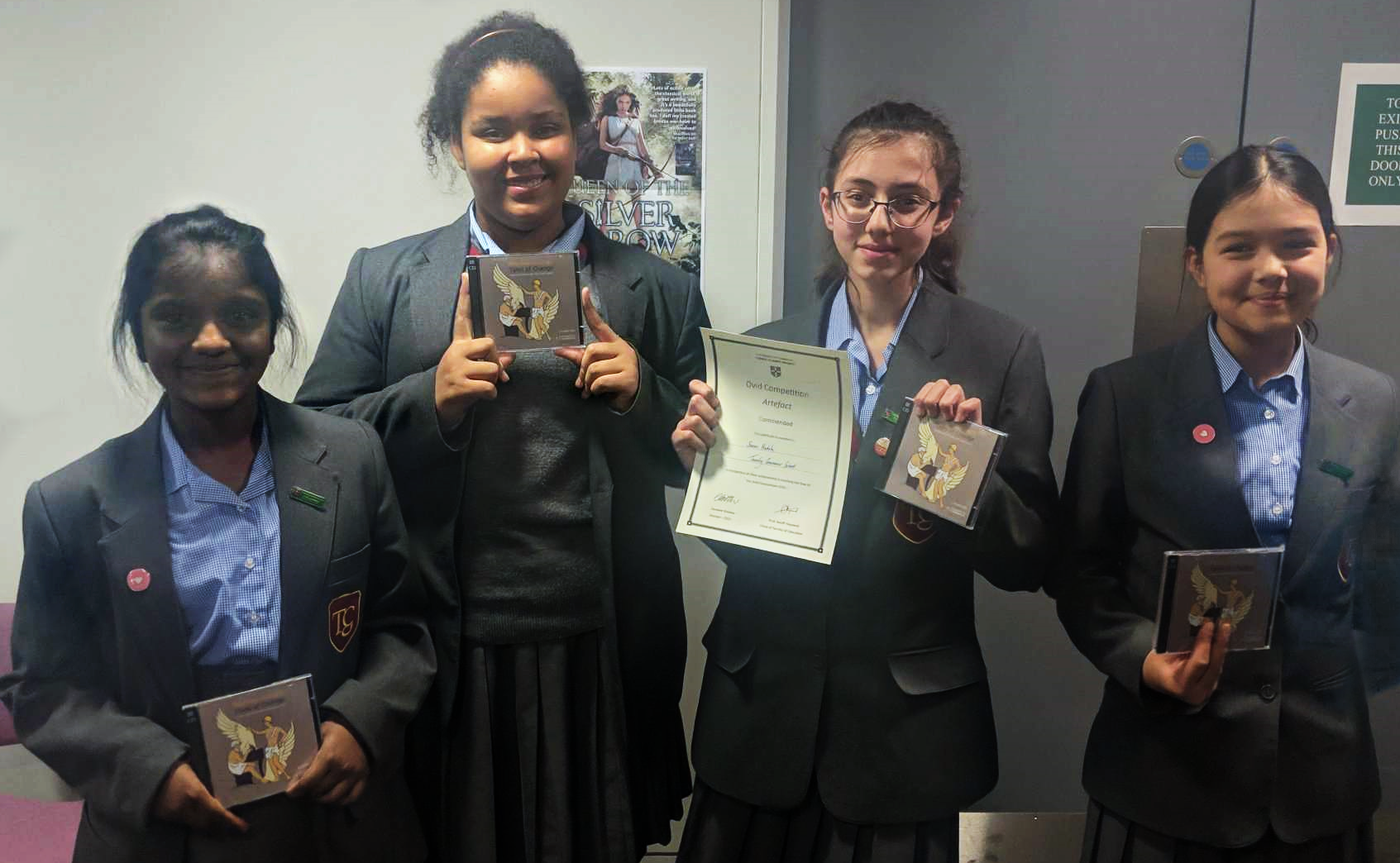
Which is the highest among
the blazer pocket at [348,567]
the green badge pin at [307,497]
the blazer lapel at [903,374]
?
the blazer lapel at [903,374]

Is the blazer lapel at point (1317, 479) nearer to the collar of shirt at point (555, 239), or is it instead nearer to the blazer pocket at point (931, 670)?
the blazer pocket at point (931, 670)

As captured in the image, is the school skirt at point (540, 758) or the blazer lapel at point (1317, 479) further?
the school skirt at point (540, 758)

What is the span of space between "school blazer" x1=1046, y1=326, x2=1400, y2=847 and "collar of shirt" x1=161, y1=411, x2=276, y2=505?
1.46m

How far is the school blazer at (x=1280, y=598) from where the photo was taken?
172cm

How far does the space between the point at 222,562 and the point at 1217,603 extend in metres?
1.66

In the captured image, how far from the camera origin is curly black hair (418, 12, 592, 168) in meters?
1.72

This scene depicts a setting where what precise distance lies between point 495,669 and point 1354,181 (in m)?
1.91

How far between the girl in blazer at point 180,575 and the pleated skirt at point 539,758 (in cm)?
29

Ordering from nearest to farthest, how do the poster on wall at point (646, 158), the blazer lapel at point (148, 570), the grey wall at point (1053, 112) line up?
the blazer lapel at point (148, 570), the poster on wall at point (646, 158), the grey wall at point (1053, 112)

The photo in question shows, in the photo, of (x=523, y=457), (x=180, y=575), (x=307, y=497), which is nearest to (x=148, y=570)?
(x=180, y=575)

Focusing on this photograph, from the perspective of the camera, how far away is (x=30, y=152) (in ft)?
6.19

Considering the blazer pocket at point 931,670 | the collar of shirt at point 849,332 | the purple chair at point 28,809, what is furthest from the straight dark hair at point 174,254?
the blazer pocket at point 931,670

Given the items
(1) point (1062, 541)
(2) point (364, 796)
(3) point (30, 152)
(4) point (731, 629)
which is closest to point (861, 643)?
(4) point (731, 629)
